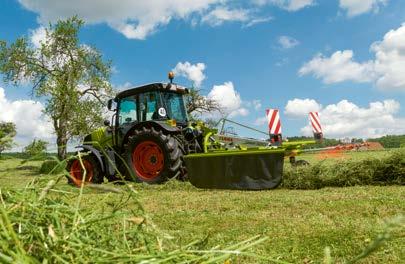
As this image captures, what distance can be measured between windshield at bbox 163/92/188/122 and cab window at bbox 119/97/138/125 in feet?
2.53

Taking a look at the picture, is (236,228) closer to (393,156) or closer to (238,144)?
(393,156)

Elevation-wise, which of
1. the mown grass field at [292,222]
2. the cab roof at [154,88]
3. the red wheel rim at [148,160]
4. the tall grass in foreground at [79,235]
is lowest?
the mown grass field at [292,222]

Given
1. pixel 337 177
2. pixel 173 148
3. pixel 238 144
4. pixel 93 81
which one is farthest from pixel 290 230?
pixel 93 81

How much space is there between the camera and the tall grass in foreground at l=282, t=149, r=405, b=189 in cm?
834

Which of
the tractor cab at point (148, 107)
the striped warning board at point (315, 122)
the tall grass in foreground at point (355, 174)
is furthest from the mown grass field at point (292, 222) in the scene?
the striped warning board at point (315, 122)

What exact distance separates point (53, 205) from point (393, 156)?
27.1 feet

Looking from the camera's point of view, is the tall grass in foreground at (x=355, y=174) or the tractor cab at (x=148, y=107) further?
the tractor cab at (x=148, y=107)

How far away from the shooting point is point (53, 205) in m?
0.97

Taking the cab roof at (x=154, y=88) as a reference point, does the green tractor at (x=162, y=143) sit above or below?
below

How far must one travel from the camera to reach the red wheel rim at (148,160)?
1002 cm

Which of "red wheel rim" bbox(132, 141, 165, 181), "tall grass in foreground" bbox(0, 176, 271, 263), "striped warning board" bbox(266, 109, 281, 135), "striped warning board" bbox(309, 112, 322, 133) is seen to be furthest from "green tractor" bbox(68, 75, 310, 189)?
"tall grass in foreground" bbox(0, 176, 271, 263)

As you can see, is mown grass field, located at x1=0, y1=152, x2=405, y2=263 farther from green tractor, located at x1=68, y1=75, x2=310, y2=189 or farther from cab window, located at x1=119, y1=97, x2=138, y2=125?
cab window, located at x1=119, y1=97, x2=138, y2=125

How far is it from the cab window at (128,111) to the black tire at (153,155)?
70 cm

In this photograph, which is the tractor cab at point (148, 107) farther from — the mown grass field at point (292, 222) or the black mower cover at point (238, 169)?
the mown grass field at point (292, 222)
